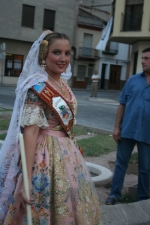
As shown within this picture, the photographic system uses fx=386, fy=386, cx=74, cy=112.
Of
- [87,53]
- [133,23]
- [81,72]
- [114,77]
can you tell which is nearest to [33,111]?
[133,23]

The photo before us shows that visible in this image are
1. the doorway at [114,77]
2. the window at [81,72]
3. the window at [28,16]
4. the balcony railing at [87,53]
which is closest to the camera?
the window at [28,16]

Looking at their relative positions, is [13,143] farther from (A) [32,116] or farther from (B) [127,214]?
(B) [127,214]

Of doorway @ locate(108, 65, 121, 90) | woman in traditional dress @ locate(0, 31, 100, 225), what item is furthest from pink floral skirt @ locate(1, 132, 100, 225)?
doorway @ locate(108, 65, 121, 90)

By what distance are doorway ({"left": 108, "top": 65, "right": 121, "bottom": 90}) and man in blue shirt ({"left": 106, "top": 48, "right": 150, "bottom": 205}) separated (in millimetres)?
35067

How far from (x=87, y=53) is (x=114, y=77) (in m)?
4.40

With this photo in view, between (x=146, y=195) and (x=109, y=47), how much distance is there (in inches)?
1382

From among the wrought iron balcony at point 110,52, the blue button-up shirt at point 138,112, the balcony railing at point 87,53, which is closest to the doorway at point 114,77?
the wrought iron balcony at point 110,52

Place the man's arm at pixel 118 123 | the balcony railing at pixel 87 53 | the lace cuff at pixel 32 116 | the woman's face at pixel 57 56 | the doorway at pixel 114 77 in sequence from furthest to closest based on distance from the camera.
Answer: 1. the doorway at pixel 114 77
2. the balcony railing at pixel 87 53
3. the man's arm at pixel 118 123
4. the woman's face at pixel 57 56
5. the lace cuff at pixel 32 116

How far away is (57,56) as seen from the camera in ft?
8.39

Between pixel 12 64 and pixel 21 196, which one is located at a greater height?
pixel 12 64

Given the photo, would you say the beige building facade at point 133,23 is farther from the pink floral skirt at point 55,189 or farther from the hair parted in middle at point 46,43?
the pink floral skirt at point 55,189

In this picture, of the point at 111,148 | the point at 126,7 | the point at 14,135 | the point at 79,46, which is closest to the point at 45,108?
the point at 14,135

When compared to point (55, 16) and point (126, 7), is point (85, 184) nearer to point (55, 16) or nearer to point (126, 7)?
point (126, 7)

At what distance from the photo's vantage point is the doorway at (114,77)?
129 ft
